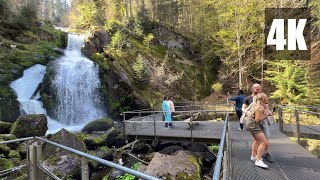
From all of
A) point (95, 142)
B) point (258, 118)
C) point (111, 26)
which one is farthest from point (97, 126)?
point (111, 26)

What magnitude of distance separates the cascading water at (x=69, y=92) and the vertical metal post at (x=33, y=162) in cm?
1636

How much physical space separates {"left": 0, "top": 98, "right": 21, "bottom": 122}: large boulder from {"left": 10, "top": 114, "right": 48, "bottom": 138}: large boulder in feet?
16.9

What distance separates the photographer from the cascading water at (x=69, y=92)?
20859 mm

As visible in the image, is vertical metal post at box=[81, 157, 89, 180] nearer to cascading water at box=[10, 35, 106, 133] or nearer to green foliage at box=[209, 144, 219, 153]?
green foliage at box=[209, 144, 219, 153]

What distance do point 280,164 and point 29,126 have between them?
11.9 m

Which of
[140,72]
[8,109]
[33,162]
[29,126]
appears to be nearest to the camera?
[33,162]

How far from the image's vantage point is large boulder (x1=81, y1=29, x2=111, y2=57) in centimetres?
3145

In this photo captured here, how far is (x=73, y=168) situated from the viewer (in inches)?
364

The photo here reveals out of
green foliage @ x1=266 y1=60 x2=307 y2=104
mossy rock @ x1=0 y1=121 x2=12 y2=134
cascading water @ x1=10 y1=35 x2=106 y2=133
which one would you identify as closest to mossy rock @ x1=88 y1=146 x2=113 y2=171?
mossy rock @ x1=0 y1=121 x2=12 y2=134

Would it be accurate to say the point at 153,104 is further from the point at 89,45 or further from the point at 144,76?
the point at 89,45

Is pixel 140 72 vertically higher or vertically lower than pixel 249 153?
higher

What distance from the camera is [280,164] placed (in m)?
6.93

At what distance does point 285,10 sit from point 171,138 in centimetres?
2328

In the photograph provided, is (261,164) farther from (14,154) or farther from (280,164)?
(14,154)
